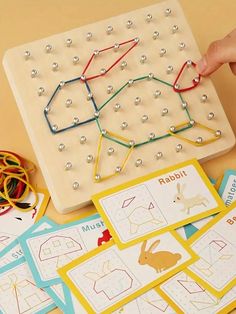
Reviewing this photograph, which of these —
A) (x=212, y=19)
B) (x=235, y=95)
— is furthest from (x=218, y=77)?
(x=212, y=19)

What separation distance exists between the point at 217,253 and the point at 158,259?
0.09 meters

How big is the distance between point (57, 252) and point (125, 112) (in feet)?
0.83

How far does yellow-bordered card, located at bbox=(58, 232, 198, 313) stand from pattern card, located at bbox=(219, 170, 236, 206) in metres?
0.12

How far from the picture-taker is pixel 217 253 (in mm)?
811

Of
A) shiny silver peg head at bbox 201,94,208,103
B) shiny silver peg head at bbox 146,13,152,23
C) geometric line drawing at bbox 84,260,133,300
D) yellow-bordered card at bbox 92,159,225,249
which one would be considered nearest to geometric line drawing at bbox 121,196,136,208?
yellow-bordered card at bbox 92,159,225,249

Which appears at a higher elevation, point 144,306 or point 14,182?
point 14,182

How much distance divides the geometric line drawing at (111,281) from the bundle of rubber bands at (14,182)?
0.17 metres

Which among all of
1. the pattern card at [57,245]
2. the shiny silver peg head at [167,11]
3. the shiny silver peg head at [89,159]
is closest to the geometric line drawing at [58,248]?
the pattern card at [57,245]

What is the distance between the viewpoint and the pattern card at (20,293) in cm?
76

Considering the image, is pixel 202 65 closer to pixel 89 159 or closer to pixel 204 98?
pixel 204 98

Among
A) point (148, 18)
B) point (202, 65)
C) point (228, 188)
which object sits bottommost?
point (228, 188)

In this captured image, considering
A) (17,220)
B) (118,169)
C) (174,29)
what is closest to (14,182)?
(17,220)

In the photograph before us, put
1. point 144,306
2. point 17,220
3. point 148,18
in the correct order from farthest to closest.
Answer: point 148,18 → point 17,220 → point 144,306

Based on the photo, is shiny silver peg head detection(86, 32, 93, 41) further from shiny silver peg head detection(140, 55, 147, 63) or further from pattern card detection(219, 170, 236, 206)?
pattern card detection(219, 170, 236, 206)
